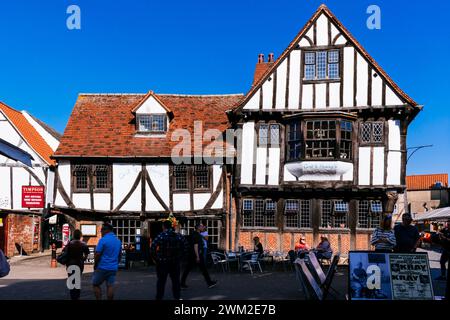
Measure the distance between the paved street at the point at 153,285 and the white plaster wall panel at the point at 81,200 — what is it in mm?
4411

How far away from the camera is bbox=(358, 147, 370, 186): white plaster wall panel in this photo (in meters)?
20.2

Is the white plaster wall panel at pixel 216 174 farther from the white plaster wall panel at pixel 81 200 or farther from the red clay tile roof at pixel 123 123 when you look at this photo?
the white plaster wall panel at pixel 81 200

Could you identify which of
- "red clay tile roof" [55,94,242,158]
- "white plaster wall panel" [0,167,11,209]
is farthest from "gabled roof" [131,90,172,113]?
"white plaster wall panel" [0,167,11,209]

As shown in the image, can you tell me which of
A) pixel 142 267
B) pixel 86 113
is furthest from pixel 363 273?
pixel 86 113

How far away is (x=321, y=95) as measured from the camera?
20422 millimetres

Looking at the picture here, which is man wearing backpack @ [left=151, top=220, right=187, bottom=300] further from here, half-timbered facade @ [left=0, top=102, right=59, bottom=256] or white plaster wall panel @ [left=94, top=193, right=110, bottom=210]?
half-timbered facade @ [left=0, top=102, right=59, bottom=256]

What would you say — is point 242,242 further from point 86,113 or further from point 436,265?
point 86,113

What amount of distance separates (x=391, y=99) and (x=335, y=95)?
2229 mm

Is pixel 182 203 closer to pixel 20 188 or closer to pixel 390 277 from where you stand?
pixel 20 188

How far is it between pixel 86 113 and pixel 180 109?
15.0 feet

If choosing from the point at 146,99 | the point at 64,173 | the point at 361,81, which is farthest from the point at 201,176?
the point at 361,81

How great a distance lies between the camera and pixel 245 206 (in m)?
21.3

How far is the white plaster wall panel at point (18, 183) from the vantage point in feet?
84.9

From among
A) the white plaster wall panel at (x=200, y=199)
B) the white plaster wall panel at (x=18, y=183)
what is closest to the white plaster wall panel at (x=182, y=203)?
the white plaster wall panel at (x=200, y=199)
